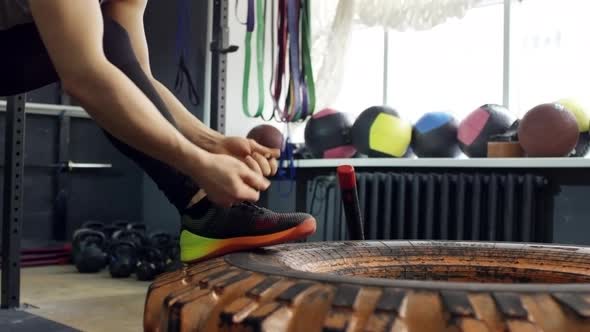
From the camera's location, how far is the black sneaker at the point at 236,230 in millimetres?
987

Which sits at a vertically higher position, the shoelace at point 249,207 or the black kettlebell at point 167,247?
A: the shoelace at point 249,207

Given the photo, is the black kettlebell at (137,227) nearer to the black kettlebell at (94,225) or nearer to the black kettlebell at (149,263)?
the black kettlebell at (94,225)

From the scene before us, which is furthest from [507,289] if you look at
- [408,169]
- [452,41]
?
[452,41]

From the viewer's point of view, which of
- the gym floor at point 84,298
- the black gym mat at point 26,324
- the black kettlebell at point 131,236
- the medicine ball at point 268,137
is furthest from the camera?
the black kettlebell at point 131,236

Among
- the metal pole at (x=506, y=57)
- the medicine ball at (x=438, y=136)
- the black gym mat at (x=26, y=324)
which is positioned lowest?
the black gym mat at (x=26, y=324)

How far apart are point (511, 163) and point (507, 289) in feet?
7.07

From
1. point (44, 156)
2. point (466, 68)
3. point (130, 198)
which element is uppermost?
point (466, 68)

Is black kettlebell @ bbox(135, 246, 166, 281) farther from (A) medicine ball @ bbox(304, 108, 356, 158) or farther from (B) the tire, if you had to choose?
(B) the tire

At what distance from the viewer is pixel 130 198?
5062 millimetres

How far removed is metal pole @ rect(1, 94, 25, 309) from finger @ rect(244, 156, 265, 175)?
5.99ft

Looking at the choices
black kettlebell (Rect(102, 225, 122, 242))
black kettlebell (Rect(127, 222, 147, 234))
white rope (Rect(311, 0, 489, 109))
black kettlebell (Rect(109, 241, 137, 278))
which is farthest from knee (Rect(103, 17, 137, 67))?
black kettlebell (Rect(102, 225, 122, 242))

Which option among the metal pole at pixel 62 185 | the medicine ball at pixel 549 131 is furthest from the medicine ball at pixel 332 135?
the metal pole at pixel 62 185

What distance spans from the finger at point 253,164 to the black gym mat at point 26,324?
4.57ft

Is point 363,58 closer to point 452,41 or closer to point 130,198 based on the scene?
point 452,41
